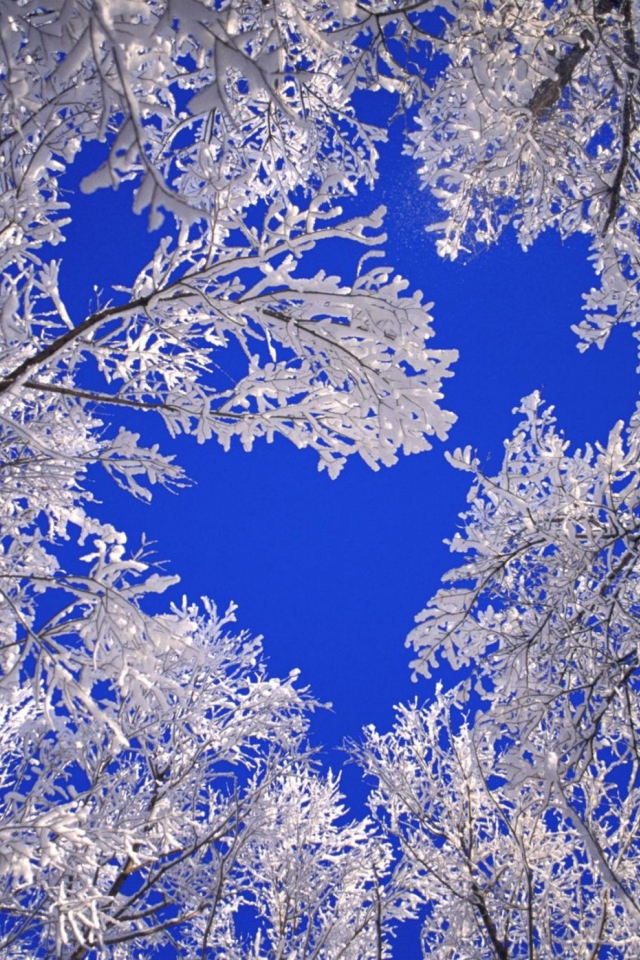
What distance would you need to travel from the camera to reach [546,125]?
3.87m

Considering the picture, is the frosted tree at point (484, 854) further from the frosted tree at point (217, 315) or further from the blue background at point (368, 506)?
the blue background at point (368, 506)

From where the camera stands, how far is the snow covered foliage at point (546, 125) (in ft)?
9.91

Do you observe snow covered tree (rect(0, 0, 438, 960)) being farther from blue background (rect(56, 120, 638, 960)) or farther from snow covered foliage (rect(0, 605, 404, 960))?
blue background (rect(56, 120, 638, 960))

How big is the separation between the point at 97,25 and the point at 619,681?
3.46 metres

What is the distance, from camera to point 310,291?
225 cm

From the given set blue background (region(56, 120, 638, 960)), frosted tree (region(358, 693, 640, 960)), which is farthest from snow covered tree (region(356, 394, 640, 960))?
blue background (region(56, 120, 638, 960))

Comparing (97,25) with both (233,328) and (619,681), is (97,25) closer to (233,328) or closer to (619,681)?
(233,328)

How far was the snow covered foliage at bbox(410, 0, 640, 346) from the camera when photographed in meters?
3.02

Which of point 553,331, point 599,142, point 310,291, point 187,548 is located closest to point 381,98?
point 599,142

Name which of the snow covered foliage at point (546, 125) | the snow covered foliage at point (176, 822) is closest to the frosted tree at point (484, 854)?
the snow covered foliage at point (176, 822)

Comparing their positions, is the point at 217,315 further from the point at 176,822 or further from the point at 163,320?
the point at 176,822

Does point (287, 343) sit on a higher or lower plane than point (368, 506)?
lower

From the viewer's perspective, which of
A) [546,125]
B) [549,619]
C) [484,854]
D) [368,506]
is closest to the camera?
[549,619]

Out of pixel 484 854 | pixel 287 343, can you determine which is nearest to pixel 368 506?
pixel 484 854
